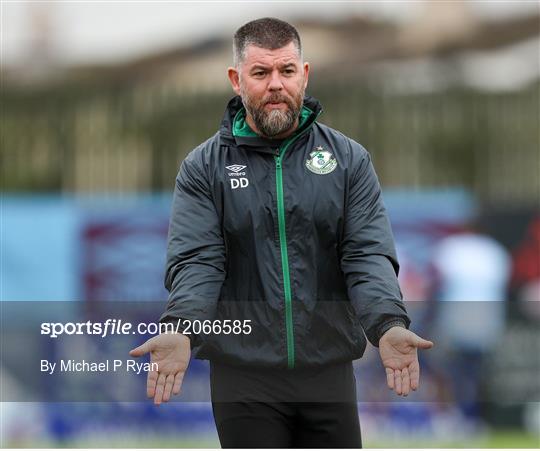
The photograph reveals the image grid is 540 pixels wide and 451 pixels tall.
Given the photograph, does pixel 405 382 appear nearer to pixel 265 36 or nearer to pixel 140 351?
pixel 140 351

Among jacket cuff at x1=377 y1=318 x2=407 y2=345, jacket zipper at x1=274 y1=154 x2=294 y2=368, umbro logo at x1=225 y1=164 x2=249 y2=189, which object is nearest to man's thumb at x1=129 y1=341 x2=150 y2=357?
jacket zipper at x1=274 y1=154 x2=294 y2=368

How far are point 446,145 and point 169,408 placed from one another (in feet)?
10.2

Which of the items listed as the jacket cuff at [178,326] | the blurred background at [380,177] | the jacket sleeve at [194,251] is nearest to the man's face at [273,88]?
the jacket sleeve at [194,251]

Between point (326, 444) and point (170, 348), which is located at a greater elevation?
point (170, 348)

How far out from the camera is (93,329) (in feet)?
19.4

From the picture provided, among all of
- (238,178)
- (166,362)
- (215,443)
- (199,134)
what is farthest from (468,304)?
(166,362)

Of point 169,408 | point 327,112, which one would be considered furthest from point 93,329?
point 327,112

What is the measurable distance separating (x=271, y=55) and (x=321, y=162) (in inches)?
12.8

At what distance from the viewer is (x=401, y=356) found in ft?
9.79

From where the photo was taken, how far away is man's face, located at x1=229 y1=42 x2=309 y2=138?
3.08 meters

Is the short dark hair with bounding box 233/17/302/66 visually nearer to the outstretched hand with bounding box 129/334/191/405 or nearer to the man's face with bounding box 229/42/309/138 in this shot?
the man's face with bounding box 229/42/309/138

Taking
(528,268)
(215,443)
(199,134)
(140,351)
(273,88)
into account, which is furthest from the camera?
(199,134)

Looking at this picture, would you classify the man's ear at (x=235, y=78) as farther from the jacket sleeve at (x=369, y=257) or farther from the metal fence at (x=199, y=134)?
the metal fence at (x=199, y=134)

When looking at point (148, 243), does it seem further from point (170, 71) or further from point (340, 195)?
point (340, 195)
